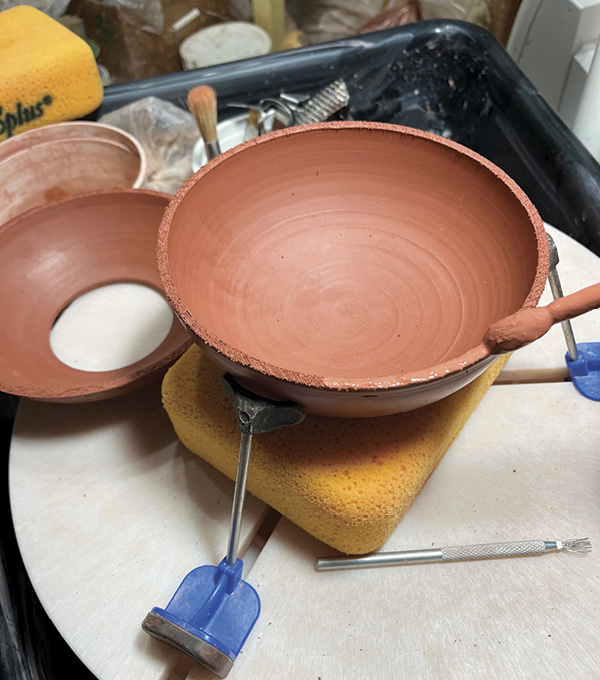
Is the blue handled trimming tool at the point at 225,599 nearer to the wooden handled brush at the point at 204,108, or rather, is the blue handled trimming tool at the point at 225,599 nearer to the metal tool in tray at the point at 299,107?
the wooden handled brush at the point at 204,108

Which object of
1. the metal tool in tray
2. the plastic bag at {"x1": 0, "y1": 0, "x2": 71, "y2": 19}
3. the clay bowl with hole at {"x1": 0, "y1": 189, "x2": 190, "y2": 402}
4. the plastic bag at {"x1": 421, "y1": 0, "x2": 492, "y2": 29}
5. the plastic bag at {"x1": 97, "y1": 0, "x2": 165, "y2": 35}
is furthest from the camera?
the plastic bag at {"x1": 97, "y1": 0, "x2": 165, "y2": 35}

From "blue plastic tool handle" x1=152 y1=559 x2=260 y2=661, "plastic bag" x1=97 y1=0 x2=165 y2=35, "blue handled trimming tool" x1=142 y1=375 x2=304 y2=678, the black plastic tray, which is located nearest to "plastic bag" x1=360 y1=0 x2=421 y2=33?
the black plastic tray

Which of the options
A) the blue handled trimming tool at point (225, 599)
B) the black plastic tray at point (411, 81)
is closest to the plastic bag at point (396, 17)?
the black plastic tray at point (411, 81)

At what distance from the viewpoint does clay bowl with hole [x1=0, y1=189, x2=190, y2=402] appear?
0.94m

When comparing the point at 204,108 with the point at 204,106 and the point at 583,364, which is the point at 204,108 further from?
the point at 583,364

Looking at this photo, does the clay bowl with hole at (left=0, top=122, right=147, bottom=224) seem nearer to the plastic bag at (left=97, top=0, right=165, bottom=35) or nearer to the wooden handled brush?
the wooden handled brush

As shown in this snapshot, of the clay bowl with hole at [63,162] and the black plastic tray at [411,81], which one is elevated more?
the black plastic tray at [411,81]

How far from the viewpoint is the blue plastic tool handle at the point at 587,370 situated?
88cm

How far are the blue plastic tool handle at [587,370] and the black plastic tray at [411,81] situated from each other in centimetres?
55

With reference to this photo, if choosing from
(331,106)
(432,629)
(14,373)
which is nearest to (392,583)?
(432,629)

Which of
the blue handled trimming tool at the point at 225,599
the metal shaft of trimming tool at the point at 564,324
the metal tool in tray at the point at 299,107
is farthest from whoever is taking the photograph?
the metal tool in tray at the point at 299,107

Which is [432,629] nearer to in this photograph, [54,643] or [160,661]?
[160,661]

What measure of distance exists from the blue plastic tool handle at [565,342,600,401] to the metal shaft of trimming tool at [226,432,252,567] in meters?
0.55

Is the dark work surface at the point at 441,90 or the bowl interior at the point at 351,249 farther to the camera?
the dark work surface at the point at 441,90
